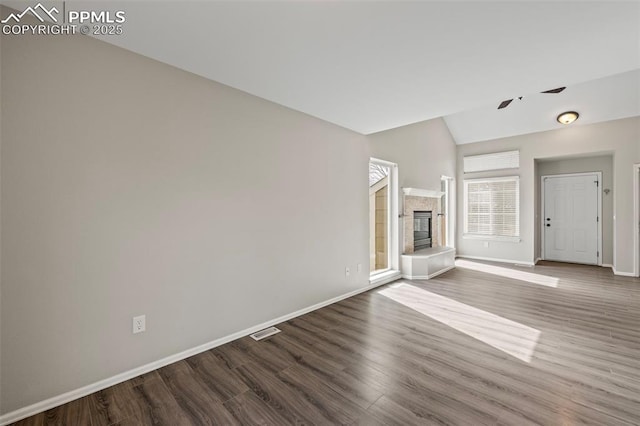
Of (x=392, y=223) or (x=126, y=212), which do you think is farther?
(x=392, y=223)

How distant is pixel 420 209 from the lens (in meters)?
5.72

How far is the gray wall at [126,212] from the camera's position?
171cm

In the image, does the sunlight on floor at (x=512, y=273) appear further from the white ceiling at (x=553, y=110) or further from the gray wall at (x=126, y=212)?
the gray wall at (x=126, y=212)

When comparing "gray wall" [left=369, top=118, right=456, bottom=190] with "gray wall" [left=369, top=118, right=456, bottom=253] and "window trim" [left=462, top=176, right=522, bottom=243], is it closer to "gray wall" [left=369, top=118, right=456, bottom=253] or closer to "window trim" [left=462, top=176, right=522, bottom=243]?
"gray wall" [left=369, top=118, right=456, bottom=253]

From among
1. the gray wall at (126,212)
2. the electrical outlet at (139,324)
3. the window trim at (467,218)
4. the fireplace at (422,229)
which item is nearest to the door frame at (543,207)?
the window trim at (467,218)

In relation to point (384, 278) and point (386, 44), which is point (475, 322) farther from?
point (386, 44)

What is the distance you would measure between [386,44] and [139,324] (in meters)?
2.83

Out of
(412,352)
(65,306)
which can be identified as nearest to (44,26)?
(65,306)

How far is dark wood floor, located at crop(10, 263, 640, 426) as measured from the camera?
5.63 feet

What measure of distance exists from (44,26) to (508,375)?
160 inches

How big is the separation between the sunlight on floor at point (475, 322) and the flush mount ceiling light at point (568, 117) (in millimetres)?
4574

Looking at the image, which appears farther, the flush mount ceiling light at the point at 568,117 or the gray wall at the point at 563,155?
the flush mount ceiling light at the point at 568,117

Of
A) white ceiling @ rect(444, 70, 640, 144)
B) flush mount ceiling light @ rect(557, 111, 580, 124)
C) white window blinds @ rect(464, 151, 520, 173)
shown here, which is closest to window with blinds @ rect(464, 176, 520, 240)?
white window blinds @ rect(464, 151, 520, 173)

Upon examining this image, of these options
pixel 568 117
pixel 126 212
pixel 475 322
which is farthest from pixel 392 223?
pixel 126 212
